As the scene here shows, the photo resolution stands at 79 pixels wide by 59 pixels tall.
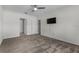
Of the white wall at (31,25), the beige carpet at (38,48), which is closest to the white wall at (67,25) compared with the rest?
the beige carpet at (38,48)

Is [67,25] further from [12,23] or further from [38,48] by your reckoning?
[12,23]

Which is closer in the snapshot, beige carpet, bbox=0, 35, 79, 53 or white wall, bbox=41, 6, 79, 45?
beige carpet, bbox=0, 35, 79, 53

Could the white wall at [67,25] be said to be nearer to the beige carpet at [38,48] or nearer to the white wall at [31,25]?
the beige carpet at [38,48]

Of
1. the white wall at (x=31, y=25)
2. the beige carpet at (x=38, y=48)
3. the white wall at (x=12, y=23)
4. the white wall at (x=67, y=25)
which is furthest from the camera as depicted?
the white wall at (x=31, y=25)

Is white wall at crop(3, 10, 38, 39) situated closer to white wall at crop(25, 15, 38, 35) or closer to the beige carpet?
white wall at crop(25, 15, 38, 35)

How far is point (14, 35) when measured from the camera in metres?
4.86

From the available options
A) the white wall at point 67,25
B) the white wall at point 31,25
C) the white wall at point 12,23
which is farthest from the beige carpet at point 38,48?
the white wall at point 31,25

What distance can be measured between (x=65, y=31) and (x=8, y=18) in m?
3.79

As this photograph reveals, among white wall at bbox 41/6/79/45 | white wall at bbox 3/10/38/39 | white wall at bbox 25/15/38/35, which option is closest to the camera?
white wall at bbox 41/6/79/45

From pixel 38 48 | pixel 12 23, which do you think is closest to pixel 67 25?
pixel 38 48

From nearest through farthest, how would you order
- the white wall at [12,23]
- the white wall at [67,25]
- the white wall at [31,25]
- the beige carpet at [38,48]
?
the beige carpet at [38,48] → the white wall at [67,25] → the white wall at [12,23] → the white wall at [31,25]

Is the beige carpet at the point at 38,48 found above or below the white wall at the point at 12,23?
below

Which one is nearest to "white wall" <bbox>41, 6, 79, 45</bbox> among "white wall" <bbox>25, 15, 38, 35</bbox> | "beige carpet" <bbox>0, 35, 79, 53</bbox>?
"beige carpet" <bbox>0, 35, 79, 53</bbox>

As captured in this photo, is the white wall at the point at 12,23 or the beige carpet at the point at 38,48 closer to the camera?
the beige carpet at the point at 38,48
